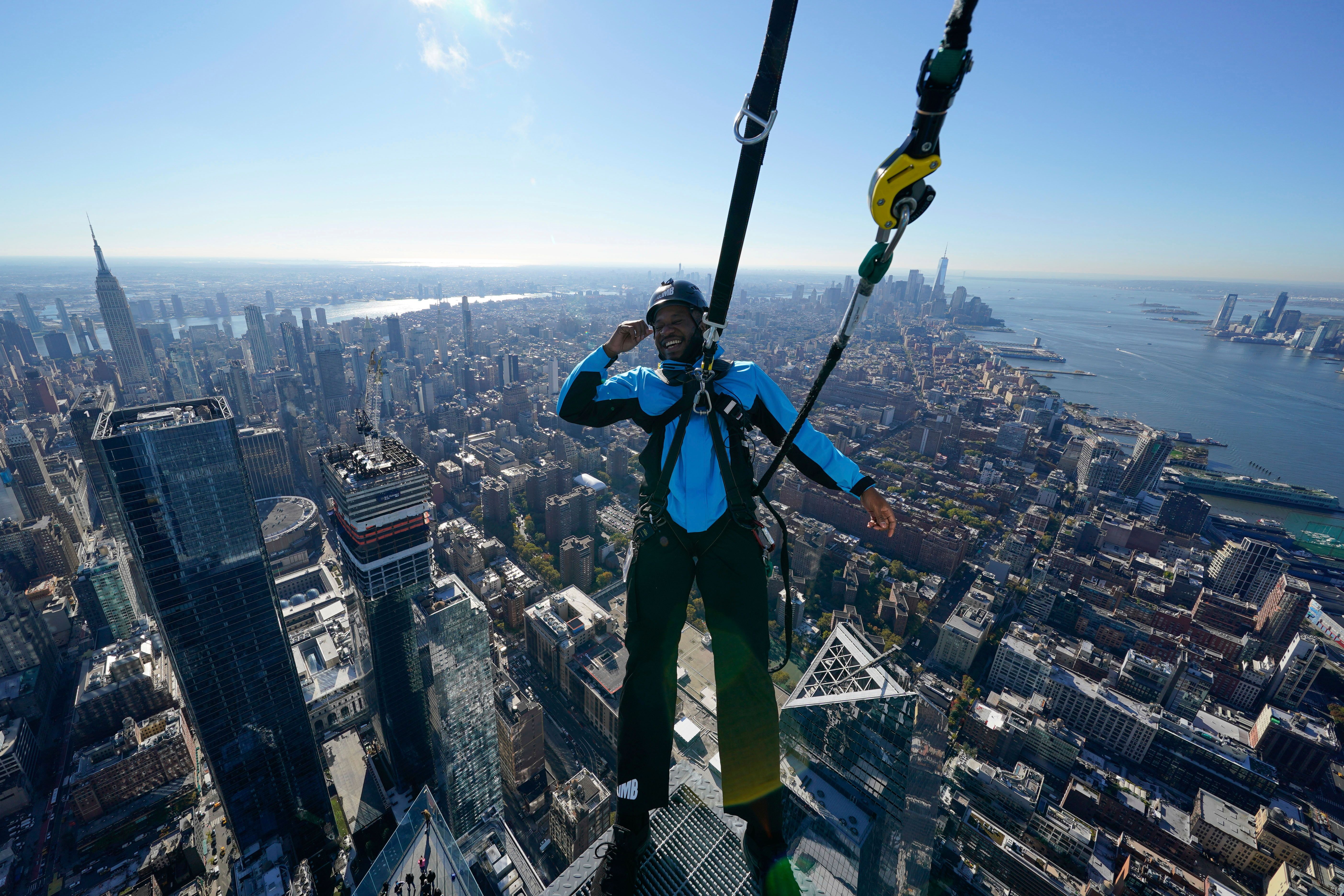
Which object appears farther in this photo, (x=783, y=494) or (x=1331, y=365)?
(x=1331, y=365)

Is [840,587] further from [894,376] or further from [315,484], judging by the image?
[894,376]

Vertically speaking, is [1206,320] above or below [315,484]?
above

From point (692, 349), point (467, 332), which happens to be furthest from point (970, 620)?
point (467, 332)

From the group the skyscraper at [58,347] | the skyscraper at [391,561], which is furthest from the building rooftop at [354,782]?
the skyscraper at [58,347]

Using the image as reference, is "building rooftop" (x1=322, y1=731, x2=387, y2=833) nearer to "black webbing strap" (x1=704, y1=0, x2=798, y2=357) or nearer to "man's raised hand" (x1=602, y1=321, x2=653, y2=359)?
"man's raised hand" (x1=602, y1=321, x2=653, y2=359)

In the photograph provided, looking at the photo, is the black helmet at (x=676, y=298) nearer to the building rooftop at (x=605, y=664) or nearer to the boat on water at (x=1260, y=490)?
the building rooftop at (x=605, y=664)

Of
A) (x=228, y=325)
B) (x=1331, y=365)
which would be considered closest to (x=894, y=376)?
(x=1331, y=365)
